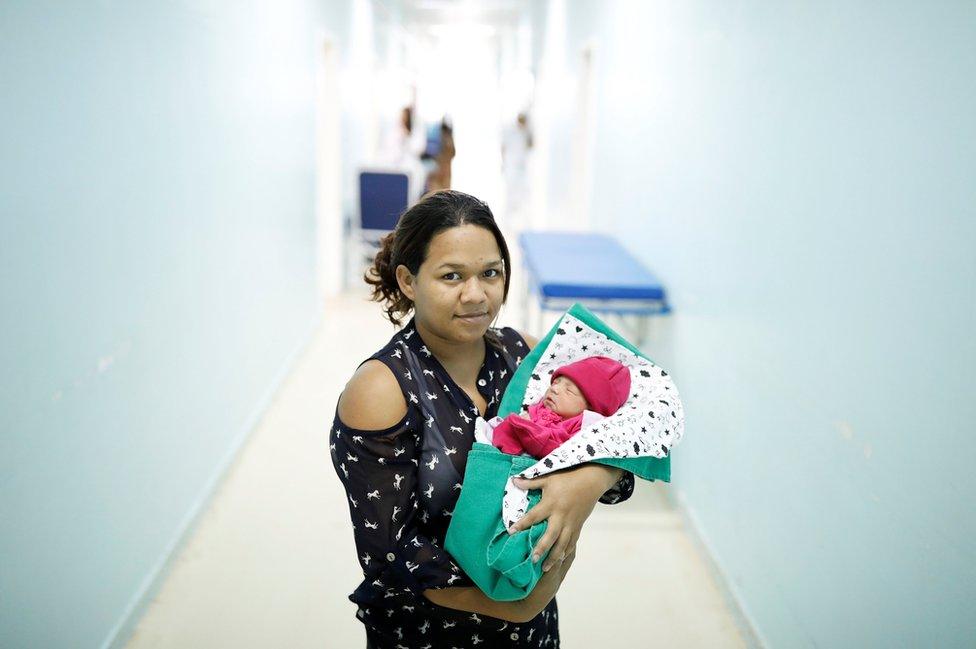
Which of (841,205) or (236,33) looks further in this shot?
(236,33)

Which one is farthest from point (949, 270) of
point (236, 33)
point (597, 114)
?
point (597, 114)

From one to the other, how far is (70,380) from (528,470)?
1331 mm

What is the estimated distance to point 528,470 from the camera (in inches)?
48.3

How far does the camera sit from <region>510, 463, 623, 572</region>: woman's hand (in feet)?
3.90

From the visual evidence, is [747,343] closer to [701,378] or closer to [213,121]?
[701,378]

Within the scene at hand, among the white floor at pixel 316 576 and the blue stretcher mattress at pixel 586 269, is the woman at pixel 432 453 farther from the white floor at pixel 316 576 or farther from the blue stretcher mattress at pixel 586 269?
the blue stretcher mattress at pixel 586 269

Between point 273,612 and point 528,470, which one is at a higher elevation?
point 528,470

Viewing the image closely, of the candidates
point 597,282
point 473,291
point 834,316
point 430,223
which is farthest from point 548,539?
point 597,282

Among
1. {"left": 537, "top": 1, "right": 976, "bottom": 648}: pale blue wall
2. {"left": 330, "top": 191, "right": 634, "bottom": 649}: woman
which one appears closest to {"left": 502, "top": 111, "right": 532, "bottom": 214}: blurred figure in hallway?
{"left": 537, "top": 1, "right": 976, "bottom": 648}: pale blue wall

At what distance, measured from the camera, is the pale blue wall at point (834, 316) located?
5.01 feet

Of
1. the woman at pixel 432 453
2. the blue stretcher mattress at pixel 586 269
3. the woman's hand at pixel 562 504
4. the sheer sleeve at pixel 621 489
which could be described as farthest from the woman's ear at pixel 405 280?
the blue stretcher mattress at pixel 586 269

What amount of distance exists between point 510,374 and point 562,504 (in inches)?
12.7

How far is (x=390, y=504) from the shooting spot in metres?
1.21

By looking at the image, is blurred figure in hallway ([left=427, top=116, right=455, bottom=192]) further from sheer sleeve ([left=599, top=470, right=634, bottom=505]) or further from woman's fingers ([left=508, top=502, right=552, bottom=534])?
woman's fingers ([left=508, top=502, right=552, bottom=534])
